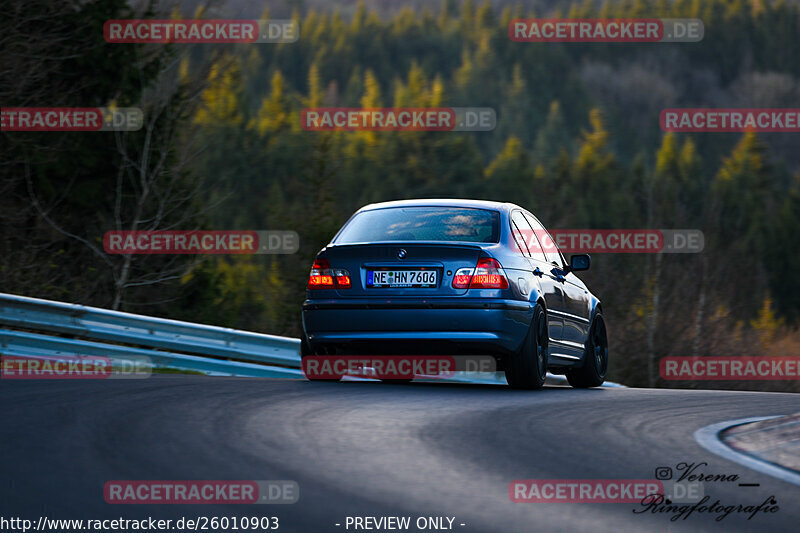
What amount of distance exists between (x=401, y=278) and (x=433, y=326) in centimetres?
48

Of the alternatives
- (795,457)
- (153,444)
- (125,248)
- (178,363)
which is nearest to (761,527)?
(795,457)

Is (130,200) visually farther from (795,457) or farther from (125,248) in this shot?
(795,457)

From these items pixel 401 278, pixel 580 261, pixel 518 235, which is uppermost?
pixel 518 235

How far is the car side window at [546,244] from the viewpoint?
11.5 metres

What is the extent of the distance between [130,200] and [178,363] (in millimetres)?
12891

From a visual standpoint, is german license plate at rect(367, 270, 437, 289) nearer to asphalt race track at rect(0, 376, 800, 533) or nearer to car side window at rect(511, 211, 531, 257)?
asphalt race track at rect(0, 376, 800, 533)

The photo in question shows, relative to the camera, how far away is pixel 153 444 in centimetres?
600
